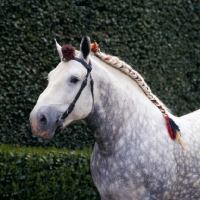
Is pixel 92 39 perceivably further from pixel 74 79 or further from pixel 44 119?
pixel 44 119

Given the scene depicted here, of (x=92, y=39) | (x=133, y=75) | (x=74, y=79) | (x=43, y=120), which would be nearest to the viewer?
(x=43, y=120)

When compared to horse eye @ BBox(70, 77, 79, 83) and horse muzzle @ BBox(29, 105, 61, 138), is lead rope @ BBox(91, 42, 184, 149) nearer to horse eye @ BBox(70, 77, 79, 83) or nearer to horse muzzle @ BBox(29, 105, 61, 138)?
horse eye @ BBox(70, 77, 79, 83)

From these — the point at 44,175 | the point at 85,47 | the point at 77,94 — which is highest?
the point at 85,47

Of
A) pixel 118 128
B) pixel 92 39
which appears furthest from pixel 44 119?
pixel 92 39

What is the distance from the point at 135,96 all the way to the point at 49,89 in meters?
0.68

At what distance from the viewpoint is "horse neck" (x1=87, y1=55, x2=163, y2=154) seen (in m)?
3.80

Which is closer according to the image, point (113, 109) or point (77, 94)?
point (77, 94)

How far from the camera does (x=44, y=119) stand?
3.52 m

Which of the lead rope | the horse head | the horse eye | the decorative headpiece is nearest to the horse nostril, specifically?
the horse head

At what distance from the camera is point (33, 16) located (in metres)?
6.80

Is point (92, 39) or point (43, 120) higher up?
point (43, 120)

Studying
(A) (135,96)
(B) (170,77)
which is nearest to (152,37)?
(B) (170,77)

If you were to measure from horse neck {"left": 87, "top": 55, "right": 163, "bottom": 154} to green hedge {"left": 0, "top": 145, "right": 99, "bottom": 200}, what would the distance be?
1981 millimetres

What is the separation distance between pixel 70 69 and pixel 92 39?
3719mm
